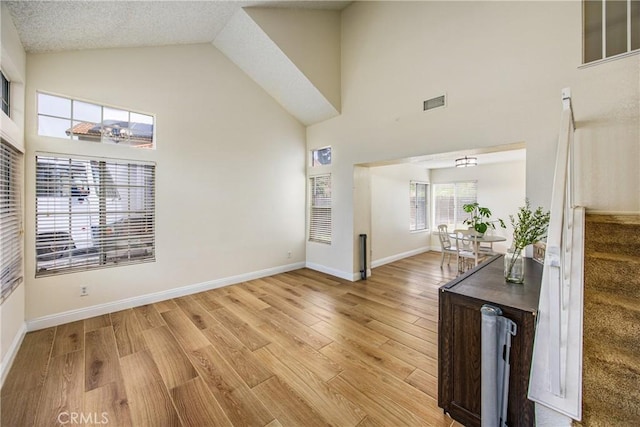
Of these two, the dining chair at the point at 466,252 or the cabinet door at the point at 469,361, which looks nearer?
the cabinet door at the point at 469,361

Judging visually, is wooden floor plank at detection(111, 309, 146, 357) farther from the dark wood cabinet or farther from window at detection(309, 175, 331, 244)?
window at detection(309, 175, 331, 244)

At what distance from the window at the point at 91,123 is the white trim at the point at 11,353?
7.40 feet

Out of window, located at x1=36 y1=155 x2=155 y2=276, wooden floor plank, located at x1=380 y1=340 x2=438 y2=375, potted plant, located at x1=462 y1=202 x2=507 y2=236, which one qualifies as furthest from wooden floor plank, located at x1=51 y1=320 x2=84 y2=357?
potted plant, located at x1=462 y1=202 x2=507 y2=236

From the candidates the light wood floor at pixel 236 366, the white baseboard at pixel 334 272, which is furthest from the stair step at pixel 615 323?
the white baseboard at pixel 334 272

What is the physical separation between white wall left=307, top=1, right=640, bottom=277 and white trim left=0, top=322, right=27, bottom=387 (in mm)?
4226

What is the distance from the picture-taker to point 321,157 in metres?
5.45

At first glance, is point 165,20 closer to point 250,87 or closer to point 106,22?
point 106,22

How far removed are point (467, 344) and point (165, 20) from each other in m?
4.75

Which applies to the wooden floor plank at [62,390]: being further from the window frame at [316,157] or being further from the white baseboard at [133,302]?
the window frame at [316,157]

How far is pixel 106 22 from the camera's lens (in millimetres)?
2844

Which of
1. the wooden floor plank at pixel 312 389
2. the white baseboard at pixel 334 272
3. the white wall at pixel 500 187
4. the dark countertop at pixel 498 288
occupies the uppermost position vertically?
the white wall at pixel 500 187

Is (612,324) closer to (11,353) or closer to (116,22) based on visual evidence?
(11,353)

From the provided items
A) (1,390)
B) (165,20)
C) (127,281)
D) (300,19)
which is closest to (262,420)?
(1,390)

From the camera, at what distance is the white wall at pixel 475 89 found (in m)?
2.37
